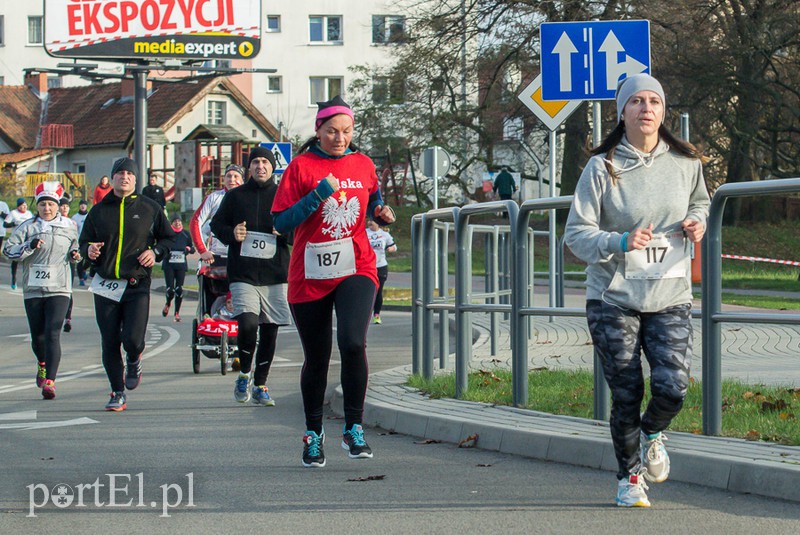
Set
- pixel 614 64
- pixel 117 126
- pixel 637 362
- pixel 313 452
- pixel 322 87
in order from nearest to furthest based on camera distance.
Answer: pixel 637 362
pixel 313 452
pixel 614 64
pixel 117 126
pixel 322 87

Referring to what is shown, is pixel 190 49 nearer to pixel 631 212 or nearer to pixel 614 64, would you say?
pixel 614 64

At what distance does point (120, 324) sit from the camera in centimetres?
1030

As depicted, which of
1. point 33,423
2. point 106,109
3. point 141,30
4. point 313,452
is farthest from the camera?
point 106,109

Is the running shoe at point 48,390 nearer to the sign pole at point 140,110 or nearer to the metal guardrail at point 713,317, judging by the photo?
the metal guardrail at point 713,317

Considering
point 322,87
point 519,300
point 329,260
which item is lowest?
point 519,300

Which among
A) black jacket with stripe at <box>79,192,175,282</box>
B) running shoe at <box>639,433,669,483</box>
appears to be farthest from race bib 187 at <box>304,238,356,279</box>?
black jacket with stripe at <box>79,192,175,282</box>

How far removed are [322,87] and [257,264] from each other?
7417 cm

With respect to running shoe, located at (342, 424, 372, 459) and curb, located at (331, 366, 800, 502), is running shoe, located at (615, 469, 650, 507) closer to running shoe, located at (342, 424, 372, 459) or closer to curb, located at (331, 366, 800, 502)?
curb, located at (331, 366, 800, 502)

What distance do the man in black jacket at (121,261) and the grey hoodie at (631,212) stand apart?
16.5 ft

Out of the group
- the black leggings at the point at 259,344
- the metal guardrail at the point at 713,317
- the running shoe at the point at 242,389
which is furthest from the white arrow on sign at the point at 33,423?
the metal guardrail at the point at 713,317

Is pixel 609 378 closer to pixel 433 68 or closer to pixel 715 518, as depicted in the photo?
pixel 715 518

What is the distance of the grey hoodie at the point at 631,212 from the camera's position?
5820 millimetres

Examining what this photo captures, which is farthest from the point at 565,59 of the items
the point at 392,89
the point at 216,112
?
the point at 216,112

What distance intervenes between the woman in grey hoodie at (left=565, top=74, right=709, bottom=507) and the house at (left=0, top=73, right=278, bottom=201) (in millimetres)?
63084
